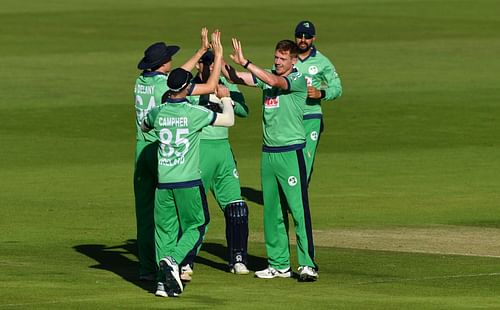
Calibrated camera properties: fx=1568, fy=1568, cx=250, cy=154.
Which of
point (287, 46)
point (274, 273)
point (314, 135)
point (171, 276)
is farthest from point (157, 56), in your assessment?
point (314, 135)

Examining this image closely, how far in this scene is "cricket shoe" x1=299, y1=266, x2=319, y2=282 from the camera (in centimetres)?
1425

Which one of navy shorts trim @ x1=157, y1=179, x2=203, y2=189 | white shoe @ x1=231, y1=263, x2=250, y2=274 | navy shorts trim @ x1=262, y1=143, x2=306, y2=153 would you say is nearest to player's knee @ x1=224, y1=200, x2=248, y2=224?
white shoe @ x1=231, y1=263, x2=250, y2=274

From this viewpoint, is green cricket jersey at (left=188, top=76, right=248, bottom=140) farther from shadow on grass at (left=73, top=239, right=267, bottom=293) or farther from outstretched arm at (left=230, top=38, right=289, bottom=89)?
shadow on grass at (left=73, top=239, right=267, bottom=293)

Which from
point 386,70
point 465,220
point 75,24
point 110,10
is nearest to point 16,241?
point 465,220

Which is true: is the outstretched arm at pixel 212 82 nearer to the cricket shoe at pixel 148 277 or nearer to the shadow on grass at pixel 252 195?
the cricket shoe at pixel 148 277

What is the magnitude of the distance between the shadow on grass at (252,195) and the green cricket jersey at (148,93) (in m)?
5.85

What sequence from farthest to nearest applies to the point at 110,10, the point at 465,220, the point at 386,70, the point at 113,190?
the point at 110,10 → the point at 386,70 → the point at 113,190 → the point at 465,220

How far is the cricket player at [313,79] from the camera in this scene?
18.6 m

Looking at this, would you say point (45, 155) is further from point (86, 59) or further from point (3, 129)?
point (86, 59)

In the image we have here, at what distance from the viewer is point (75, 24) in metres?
48.8

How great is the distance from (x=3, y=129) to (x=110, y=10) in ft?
84.1

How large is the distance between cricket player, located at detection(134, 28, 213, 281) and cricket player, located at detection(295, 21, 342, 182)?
3739 millimetres

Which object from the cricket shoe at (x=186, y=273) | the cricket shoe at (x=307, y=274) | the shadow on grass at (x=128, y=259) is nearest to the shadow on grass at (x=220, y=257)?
the shadow on grass at (x=128, y=259)

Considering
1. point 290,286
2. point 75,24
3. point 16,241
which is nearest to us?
point 290,286
